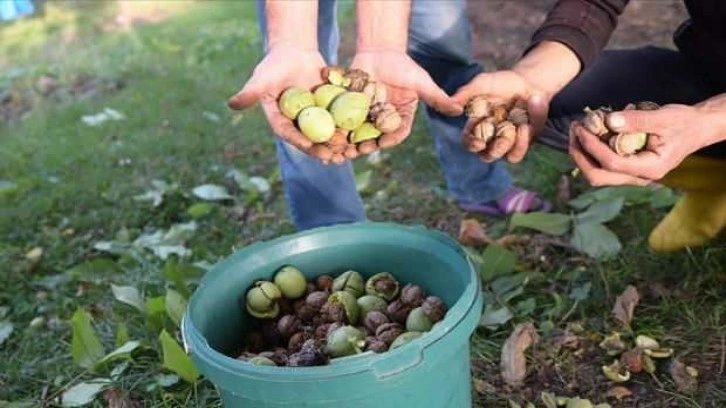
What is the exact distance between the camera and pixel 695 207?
6.86ft

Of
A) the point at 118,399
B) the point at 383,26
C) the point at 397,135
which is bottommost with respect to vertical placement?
the point at 118,399

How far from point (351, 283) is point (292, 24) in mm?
618

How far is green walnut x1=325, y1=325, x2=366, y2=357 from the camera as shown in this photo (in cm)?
157

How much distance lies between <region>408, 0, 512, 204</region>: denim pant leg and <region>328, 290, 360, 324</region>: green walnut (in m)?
1.00

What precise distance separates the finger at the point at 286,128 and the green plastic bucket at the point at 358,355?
0.61 ft

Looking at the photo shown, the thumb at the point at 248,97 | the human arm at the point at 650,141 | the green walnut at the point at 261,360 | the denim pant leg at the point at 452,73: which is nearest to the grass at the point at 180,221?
the denim pant leg at the point at 452,73

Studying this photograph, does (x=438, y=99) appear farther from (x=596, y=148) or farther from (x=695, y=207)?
(x=695, y=207)

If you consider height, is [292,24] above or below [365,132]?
above

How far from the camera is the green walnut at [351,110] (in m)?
1.82

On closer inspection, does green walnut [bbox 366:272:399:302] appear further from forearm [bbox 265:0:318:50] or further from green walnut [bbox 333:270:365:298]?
forearm [bbox 265:0:318:50]

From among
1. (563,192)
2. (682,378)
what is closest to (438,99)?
(682,378)

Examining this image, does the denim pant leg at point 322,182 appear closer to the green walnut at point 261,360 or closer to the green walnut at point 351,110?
the green walnut at point 351,110

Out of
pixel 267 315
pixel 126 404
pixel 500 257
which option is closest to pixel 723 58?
pixel 500 257

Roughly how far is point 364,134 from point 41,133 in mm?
2667
